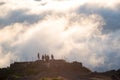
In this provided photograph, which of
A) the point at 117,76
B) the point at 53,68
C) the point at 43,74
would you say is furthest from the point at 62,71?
the point at 117,76

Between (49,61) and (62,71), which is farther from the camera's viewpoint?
(49,61)

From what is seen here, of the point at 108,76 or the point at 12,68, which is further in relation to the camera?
the point at 12,68

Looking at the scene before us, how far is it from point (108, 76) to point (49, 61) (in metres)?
33.7

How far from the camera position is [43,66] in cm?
18338

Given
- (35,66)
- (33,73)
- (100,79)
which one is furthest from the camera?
(35,66)

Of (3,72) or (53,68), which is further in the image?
(3,72)

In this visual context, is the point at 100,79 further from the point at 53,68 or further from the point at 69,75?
the point at 53,68

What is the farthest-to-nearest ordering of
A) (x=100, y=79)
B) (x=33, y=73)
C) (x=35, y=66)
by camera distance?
(x=35, y=66), (x=33, y=73), (x=100, y=79)

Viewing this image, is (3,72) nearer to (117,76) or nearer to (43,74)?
(43,74)

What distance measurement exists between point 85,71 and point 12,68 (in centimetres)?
4141

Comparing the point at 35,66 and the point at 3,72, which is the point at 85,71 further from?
the point at 3,72

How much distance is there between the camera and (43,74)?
164m

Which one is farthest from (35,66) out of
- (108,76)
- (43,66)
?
(108,76)

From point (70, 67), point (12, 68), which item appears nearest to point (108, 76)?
point (70, 67)
